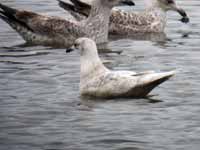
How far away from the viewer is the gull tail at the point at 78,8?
18.3m

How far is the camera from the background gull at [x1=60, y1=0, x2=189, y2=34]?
1791 cm

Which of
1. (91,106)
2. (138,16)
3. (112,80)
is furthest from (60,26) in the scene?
(91,106)

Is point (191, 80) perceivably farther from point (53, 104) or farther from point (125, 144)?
point (125, 144)

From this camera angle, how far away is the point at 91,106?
1163cm

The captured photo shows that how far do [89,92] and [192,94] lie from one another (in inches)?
55.1

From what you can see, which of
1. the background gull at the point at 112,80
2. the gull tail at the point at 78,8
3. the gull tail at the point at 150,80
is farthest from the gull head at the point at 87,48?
the gull tail at the point at 78,8

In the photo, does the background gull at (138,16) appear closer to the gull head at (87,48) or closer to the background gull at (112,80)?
the gull head at (87,48)

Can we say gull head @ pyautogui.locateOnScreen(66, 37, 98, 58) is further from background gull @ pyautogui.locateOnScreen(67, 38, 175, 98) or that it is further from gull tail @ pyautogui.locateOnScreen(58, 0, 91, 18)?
gull tail @ pyautogui.locateOnScreen(58, 0, 91, 18)

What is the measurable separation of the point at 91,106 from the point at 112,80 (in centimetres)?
51

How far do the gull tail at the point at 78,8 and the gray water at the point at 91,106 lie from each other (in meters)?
1.97

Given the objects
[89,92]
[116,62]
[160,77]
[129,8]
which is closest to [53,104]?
[89,92]

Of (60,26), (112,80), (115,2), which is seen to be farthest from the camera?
(115,2)

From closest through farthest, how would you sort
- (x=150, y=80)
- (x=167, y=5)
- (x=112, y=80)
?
(x=150, y=80) < (x=112, y=80) < (x=167, y=5)

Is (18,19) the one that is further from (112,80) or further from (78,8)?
(112,80)
